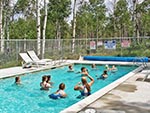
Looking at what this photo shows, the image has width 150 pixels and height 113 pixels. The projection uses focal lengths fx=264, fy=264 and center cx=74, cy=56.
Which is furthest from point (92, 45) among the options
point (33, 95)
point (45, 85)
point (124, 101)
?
point (124, 101)

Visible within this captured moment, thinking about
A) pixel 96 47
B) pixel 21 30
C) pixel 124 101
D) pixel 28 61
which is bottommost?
pixel 124 101

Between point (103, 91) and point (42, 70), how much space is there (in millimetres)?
7525

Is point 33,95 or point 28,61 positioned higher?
point 28,61

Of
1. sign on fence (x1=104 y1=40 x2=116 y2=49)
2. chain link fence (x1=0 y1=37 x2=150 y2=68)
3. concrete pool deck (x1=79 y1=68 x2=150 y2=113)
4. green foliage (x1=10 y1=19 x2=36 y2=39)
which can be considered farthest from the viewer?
green foliage (x1=10 y1=19 x2=36 y2=39)

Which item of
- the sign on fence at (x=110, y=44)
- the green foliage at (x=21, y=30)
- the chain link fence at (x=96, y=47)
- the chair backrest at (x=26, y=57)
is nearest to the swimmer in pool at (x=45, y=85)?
the chair backrest at (x=26, y=57)

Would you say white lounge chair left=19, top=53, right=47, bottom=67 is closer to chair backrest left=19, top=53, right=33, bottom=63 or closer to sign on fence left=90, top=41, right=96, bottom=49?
chair backrest left=19, top=53, right=33, bottom=63

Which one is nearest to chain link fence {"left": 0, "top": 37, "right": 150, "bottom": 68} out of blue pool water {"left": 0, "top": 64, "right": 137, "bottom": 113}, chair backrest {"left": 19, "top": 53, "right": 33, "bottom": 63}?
chair backrest {"left": 19, "top": 53, "right": 33, "bottom": 63}

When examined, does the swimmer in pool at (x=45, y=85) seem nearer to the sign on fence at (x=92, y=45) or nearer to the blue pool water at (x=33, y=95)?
the blue pool water at (x=33, y=95)

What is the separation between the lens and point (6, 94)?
935 centimetres

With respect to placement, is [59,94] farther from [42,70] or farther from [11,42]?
[11,42]

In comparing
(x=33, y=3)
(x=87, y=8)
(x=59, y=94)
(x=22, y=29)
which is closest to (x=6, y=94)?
(x=59, y=94)

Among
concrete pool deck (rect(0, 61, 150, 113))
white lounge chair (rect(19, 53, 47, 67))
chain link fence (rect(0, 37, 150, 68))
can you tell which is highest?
chain link fence (rect(0, 37, 150, 68))

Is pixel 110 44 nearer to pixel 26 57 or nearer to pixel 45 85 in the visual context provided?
pixel 26 57

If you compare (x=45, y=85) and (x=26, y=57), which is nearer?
(x=45, y=85)
